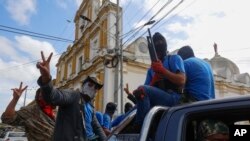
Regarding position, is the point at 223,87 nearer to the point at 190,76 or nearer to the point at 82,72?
the point at 82,72

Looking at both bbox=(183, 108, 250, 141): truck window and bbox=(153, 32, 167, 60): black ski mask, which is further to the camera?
bbox=(153, 32, 167, 60): black ski mask

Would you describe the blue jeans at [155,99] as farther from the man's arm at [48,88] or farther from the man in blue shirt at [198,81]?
the man's arm at [48,88]

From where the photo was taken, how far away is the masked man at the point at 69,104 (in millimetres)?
2898

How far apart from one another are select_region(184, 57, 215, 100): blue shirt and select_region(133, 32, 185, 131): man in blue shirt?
24 cm

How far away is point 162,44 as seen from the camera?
325 cm

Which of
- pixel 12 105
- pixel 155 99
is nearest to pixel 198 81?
pixel 155 99

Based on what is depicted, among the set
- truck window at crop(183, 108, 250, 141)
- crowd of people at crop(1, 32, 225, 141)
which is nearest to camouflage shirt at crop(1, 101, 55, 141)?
crowd of people at crop(1, 32, 225, 141)

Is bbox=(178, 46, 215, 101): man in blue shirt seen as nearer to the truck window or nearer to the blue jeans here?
the blue jeans

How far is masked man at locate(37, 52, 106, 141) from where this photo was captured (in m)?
2.90

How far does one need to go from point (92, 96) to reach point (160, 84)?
3.38 feet

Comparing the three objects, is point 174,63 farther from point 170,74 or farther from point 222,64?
point 222,64

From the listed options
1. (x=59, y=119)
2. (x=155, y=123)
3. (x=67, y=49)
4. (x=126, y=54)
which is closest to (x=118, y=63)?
(x=126, y=54)

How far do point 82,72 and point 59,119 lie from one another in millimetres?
20105

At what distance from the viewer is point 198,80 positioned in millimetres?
3146
